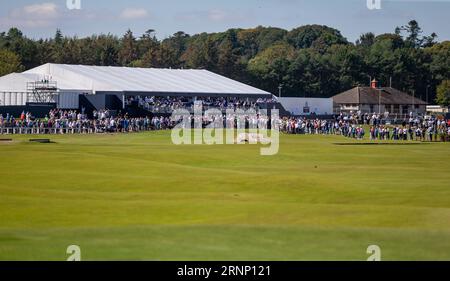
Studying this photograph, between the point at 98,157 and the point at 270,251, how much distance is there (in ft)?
91.5

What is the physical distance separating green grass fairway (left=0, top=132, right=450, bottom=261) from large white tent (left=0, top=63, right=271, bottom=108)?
153 ft

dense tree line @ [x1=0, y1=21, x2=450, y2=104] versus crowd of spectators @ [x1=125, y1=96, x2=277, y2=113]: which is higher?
dense tree line @ [x1=0, y1=21, x2=450, y2=104]

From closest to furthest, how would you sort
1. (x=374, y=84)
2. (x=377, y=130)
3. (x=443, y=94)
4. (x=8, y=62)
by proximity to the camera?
(x=377, y=130), (x=8, y=62), (x=374, y=84), (x=443, y=94)

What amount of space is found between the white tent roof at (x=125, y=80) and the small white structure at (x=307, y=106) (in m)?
4.18

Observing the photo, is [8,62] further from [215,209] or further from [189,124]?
[215,209]

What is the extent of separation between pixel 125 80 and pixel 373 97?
44.0 m

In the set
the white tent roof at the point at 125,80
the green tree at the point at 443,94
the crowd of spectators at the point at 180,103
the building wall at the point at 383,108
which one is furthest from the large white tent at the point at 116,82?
the green tree at the point at 443,94

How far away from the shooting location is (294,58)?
13162cm

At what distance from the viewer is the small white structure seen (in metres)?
117

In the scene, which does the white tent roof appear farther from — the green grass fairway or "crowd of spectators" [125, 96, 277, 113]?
the green grass fairway

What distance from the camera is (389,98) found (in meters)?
130

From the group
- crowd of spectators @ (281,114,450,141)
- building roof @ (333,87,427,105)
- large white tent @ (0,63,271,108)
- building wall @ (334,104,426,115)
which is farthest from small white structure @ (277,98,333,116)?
crowd of spectators @ (281,114,450,141)

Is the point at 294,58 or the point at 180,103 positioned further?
the point at 294,58

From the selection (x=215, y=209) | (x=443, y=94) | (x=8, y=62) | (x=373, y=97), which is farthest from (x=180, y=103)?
(x=215, y=209)
